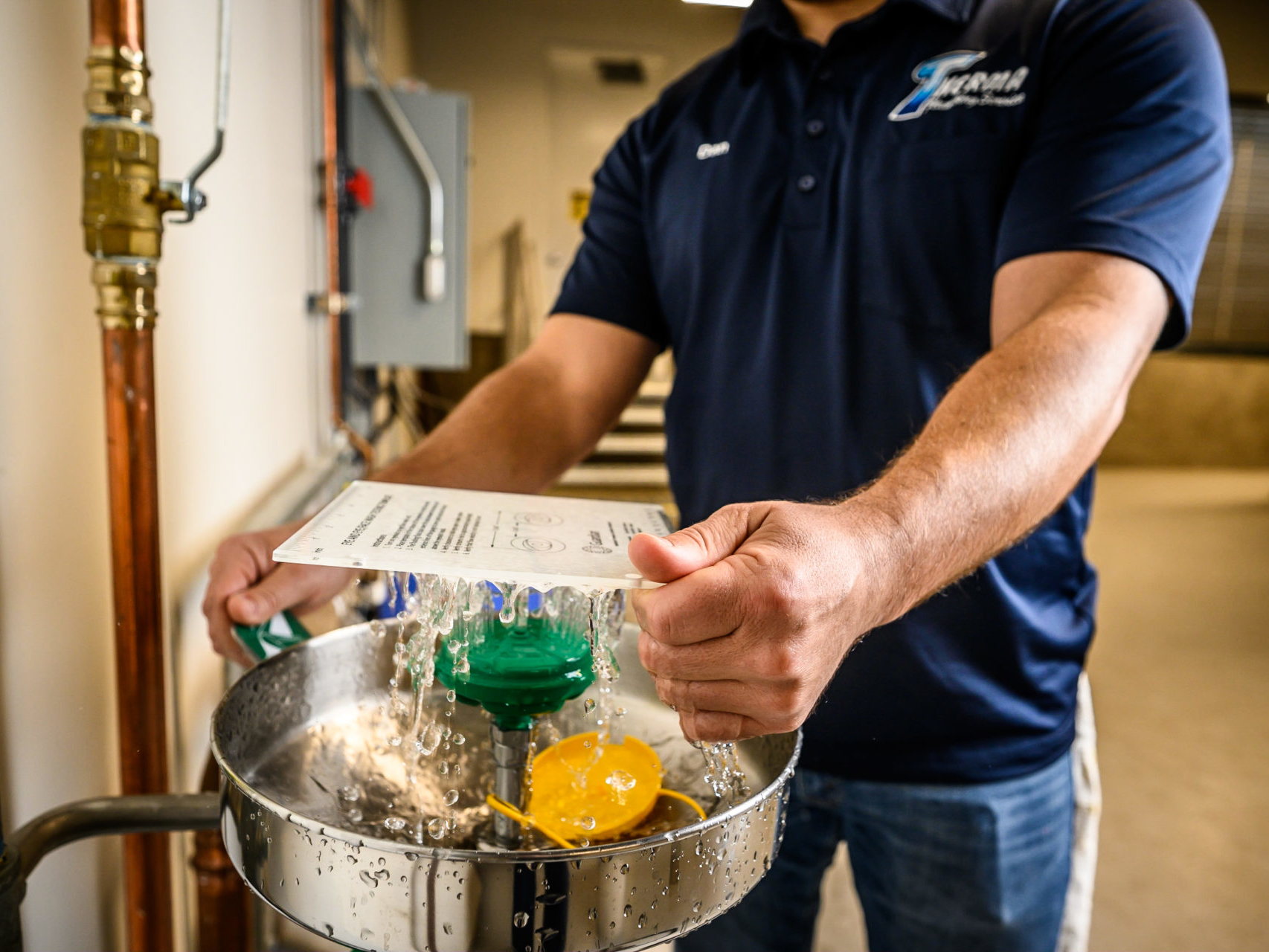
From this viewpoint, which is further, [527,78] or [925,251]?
[527,78]

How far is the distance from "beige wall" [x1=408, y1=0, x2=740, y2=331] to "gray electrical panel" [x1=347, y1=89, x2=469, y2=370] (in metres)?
2.71

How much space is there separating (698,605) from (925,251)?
598 mm

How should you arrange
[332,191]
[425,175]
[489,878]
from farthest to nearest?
[425,175]
[332,191]
[489,878]

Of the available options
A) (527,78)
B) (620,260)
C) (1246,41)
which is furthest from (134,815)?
(1246,41)

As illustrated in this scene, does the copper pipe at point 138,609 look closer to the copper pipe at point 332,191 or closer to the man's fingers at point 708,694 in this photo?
the man's fingers at point 708,694

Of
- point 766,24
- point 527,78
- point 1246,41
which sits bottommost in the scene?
point 766,24

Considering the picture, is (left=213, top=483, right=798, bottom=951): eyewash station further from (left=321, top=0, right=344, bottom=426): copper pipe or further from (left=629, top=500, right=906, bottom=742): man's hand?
(left=321, top=0, right=344, bottom=426): copper pipe

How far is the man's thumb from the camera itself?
393mm

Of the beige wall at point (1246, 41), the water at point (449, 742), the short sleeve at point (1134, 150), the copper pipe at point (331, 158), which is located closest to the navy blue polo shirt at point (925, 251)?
the short sleeve at point (1134, 150)

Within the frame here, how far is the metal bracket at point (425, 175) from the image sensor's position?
7.54 feet

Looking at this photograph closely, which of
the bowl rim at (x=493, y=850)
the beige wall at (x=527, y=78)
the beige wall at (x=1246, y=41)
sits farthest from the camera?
the beige wall at (x=1246, y=41)

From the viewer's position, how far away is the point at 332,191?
77.2 inches

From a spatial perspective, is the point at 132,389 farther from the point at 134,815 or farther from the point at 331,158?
the point at 331,158

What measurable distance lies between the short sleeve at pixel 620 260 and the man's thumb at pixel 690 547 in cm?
67
